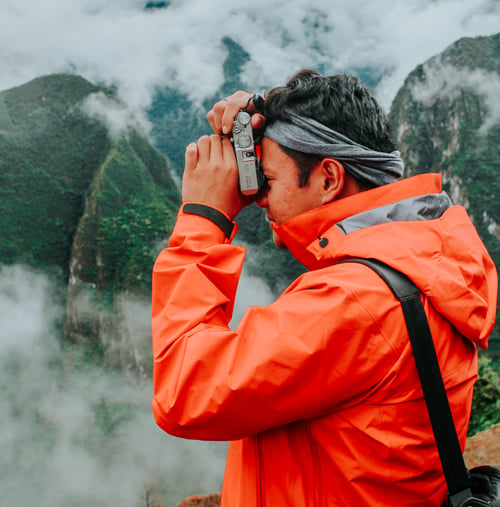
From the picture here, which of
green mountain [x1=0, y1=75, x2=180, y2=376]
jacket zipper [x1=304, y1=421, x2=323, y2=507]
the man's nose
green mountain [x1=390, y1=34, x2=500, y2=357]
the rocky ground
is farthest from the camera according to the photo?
green mountain [x1=0, y1=75, x2=180, y2=376]

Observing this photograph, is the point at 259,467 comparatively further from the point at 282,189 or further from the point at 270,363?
the point at 282,189

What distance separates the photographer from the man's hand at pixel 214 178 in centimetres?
158

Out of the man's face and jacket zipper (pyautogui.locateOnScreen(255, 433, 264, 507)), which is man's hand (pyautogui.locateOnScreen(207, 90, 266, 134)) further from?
jacket zipper (pyautogui.locateOnScreen(255, 433, 264, 507))

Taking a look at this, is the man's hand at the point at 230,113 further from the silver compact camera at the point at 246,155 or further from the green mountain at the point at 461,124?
the green mountain at the point at 461,124

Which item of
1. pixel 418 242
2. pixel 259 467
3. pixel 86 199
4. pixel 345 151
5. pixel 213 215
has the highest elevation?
pixel 86 199

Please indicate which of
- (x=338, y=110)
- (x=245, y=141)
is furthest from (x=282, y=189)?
(x=338, y=110)

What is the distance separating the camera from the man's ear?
1479mm

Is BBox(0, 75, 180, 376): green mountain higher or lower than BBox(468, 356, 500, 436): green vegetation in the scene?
higher

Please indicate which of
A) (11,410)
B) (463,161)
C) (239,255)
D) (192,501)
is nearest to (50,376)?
(11,410)

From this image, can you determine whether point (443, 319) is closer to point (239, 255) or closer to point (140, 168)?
point (239, 255)

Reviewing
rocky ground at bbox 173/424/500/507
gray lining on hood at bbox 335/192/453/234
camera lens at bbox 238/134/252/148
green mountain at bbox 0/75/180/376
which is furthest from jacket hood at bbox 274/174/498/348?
green mountain at bbox 0/75/180/376

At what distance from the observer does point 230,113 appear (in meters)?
1.63

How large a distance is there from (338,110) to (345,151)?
187mm

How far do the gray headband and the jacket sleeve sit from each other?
0.53 m
